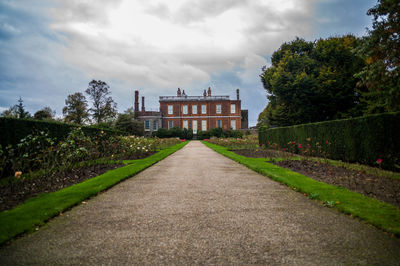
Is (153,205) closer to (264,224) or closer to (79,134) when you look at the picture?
(264,224)

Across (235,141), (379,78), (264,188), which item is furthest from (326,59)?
(264,188)

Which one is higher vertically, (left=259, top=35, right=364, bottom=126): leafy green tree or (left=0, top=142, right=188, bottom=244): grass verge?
(left=259, top=35, right=364, bottom=126): leafy green tree

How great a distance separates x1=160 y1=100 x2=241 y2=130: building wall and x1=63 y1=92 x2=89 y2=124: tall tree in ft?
45.8

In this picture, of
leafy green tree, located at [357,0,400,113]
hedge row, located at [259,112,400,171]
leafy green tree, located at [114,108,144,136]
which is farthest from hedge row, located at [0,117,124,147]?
leafy green tree, located at [114,108,144,136]

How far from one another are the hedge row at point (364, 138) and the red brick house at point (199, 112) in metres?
32.9

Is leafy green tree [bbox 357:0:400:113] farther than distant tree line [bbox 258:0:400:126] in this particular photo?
No

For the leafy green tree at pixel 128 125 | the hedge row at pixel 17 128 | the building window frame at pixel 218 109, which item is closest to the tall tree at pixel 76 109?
the leafy green tree at pixel 128 125

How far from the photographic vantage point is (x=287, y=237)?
8.29 ft

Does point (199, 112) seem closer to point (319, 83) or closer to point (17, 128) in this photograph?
point (319, 83)

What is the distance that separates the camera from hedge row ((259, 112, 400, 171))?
7387mm

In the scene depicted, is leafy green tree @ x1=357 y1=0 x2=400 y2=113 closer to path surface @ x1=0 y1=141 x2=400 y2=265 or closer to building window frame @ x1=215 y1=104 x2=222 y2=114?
path surface @ x1=0 y1=141 x2=400 y2=265

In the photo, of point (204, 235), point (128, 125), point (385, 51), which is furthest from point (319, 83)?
point (128, 125)

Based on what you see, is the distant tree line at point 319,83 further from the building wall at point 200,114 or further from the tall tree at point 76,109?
the tall tree at point 76,109

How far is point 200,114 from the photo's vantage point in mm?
45094
